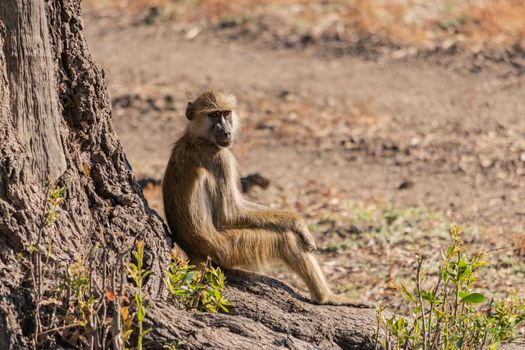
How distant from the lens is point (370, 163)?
12.0 meters

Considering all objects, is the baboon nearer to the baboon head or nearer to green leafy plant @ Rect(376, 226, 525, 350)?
the baboon head

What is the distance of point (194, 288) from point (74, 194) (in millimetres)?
883

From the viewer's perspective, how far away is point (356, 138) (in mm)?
12617

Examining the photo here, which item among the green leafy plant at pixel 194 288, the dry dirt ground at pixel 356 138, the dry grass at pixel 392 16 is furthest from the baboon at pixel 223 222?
the dry grass at pixel 392 16

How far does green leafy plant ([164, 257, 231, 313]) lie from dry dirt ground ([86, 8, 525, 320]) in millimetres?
2403

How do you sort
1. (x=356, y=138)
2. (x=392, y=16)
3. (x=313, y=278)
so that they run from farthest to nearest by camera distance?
(x=392, y=16), (x=356, y=138), (x=313, y=278)

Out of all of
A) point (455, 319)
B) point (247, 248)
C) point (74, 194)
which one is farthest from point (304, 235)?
point (74, 194)

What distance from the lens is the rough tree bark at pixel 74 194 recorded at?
4.62m

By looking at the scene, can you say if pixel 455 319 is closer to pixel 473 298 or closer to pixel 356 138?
pixel 473 298

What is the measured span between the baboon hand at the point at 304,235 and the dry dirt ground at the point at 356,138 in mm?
1414

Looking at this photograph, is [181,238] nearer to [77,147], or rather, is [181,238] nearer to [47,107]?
[77,147]

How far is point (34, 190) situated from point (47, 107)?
470mm

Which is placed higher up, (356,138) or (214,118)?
(214,118)

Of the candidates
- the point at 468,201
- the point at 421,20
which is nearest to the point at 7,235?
the point at 468,201
